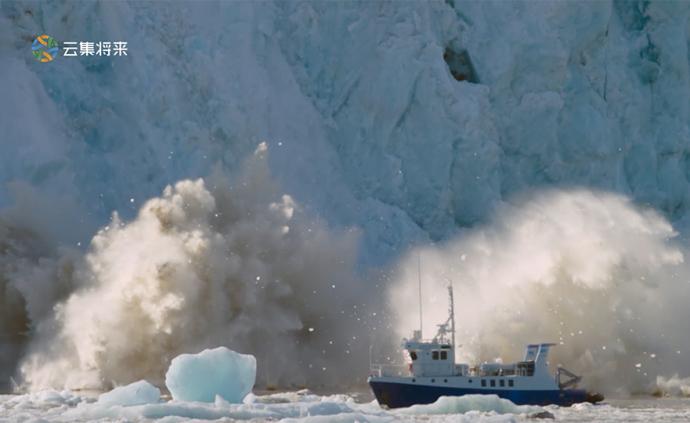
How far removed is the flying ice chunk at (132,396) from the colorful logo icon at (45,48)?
17.4 m

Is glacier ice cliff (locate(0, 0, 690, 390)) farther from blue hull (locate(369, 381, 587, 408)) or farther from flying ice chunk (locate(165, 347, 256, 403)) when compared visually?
flying ice chunk (locate(165, 347, 256, 403))

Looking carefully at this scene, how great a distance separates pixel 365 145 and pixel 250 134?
15.0 feet

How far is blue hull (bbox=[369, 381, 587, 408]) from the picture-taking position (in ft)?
137

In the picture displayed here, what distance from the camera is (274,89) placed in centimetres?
5438

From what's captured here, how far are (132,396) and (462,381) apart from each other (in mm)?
10767

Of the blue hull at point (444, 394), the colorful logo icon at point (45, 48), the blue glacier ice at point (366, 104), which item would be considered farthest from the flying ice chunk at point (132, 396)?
the colorful logo icon at point (45, 48)

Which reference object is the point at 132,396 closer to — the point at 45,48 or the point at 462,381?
the point at 462,381

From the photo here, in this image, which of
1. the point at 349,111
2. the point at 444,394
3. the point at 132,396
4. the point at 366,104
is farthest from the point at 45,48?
the point at 444,394

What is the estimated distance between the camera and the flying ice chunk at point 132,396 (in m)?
36.4

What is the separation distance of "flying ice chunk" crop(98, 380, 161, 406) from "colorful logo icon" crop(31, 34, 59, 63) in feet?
57.1

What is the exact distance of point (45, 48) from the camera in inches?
1997

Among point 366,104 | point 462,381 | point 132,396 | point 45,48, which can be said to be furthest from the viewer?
point 366,104

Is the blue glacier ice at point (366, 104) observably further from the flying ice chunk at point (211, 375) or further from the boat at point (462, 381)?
the flying ice chunk at point (211, 375)

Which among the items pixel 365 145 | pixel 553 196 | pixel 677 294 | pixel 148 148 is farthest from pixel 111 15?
pixel 677 294
